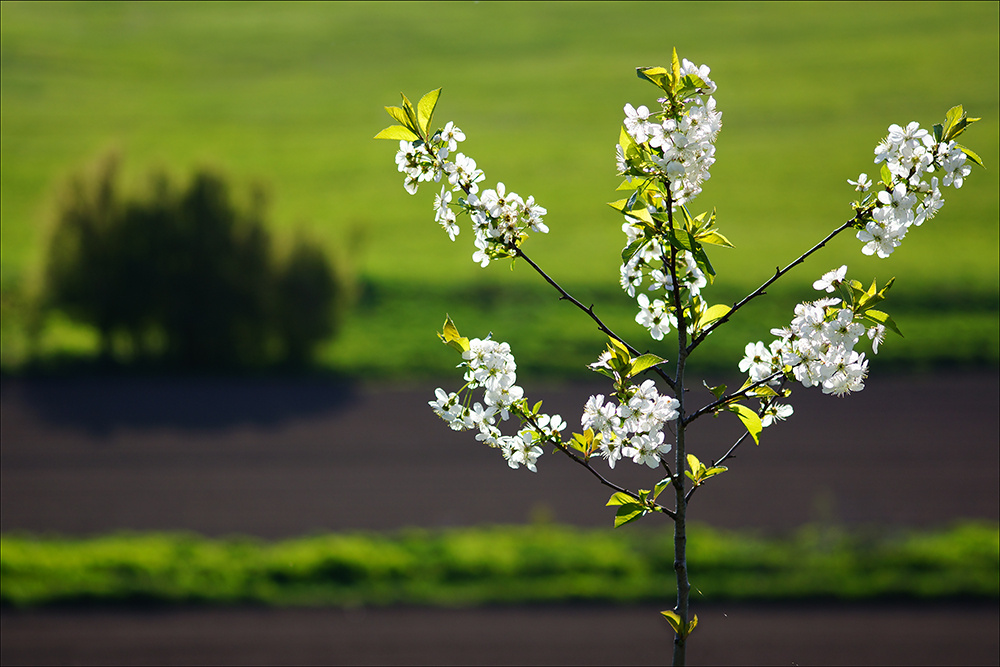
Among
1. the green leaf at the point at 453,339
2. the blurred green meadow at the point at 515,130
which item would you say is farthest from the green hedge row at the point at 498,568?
the blurred green meadow at the point at 515,130

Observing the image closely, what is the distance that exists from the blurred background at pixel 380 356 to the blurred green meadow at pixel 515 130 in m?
0.14

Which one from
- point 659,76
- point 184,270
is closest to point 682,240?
point 659,76

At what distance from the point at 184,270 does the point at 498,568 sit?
651 centimetres

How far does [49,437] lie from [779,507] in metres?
7.47

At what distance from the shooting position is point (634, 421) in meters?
2.12

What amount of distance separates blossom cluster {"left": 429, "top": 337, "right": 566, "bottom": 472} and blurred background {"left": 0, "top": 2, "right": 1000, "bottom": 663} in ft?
11.3

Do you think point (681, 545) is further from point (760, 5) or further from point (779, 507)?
point (760, 5)

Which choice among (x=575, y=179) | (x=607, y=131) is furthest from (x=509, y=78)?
(x=575, y=179)

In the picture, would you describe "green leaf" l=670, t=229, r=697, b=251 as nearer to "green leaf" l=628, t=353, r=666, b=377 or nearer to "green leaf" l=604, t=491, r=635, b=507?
"green leaf" l=628, t=353, r=666, b=377

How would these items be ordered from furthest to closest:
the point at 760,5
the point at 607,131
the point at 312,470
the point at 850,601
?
the point at 760,5, the point at 607,131, the point at 312,470, the point at 850,601

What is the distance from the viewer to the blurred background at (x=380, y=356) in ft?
23.2

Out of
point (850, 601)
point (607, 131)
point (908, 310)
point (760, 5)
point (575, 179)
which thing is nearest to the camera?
point (850, 601)

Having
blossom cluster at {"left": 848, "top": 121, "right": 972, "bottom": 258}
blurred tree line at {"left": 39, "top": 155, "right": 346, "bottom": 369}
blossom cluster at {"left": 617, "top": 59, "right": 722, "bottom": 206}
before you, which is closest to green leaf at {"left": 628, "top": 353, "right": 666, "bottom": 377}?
blossom cluster at {"left": 617, "top": 59, "right": 722, "bottom": 206}

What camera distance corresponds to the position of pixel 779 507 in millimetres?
7719
